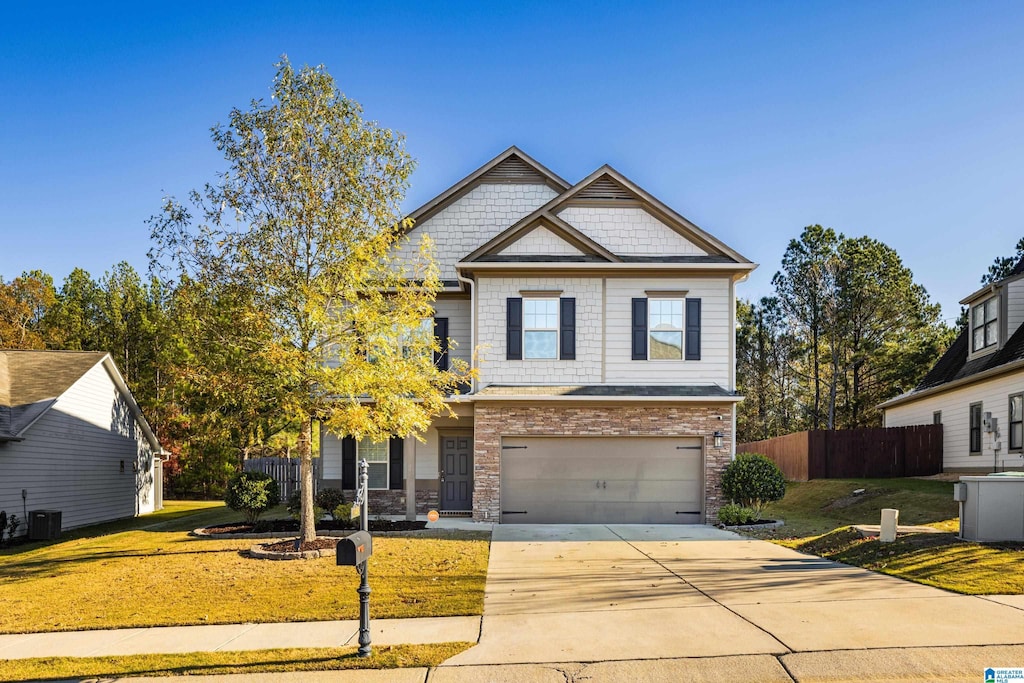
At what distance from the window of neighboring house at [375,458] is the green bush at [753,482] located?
8485mm

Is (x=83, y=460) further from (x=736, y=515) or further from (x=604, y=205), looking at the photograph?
(x=736, y=515)

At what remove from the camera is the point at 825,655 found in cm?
776

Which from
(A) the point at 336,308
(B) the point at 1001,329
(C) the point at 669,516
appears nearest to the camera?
(A) the point at 336,308

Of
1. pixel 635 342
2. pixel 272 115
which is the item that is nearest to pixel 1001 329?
pixel 635 342

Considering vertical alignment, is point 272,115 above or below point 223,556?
above

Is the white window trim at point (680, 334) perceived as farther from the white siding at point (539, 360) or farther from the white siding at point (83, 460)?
the white siding at point (83, 460)

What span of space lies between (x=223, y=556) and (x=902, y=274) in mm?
31181

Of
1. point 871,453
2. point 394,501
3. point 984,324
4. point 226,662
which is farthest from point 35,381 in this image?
point 984,324

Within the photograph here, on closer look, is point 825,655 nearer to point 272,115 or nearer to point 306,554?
point 306,554

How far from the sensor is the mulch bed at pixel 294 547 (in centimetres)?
1495

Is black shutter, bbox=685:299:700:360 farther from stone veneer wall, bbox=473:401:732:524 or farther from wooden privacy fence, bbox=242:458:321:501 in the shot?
wooden privacy fence, bbox=242:458:321:501

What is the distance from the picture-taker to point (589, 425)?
A: 19.8 meters

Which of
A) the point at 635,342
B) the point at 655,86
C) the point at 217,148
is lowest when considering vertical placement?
the point at 635,342

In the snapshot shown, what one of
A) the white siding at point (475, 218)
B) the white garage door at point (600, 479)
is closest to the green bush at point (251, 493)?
the white garage door at point (600, 479)
